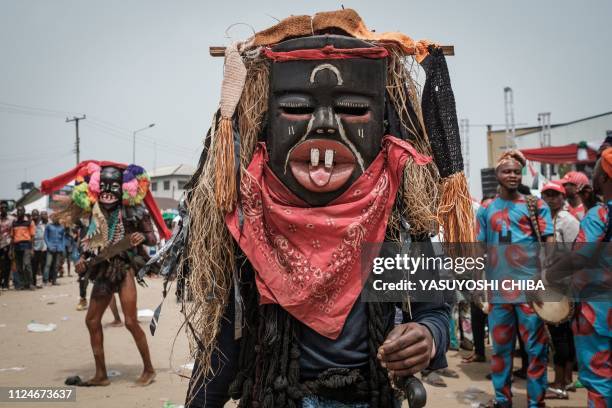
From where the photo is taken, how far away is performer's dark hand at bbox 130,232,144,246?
518 cm

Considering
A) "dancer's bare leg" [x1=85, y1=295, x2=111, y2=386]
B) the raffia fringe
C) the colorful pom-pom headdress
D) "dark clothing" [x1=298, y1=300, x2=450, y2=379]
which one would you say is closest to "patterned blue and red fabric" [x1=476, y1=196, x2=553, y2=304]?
"dark clothing" [x1=298, y1=300, x2=450, y2=379]

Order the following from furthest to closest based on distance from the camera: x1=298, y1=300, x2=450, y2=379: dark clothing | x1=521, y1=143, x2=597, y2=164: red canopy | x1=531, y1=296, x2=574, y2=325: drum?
x1=521, y1=143, x2=597, y2=164: red canopy → x1=531, y1=296, x2=574, y2=325: drum → x1=298, y1=300, x2=450, y2=379: dark clothing

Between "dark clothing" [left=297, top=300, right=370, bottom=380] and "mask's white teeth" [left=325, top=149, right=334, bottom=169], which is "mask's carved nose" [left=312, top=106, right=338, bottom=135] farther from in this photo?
"dark clothing" [left=297, top=300, right=370, bottom=380]

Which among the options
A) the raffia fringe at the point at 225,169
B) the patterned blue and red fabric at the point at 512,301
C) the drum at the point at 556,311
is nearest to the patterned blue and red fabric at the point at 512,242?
the patterned blue and red fabric at the point at 512,301

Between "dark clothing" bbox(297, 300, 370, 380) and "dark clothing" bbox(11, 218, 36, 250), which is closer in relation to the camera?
"dark clothing" bbox(297, 300, 370, 380)

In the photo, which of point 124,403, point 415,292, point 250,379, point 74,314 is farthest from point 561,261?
point 74,314

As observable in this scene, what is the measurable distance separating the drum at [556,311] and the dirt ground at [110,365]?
1.22m

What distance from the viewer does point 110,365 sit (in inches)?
230

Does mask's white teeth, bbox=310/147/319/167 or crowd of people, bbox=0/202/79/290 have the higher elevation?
mask's white teeth, bbox=310/147/319/167

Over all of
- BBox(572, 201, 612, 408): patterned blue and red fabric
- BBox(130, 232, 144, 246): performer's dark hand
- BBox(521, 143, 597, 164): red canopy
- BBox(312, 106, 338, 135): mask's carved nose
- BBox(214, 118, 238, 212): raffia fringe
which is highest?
BBox(521, 143, 597, 164): red canopy

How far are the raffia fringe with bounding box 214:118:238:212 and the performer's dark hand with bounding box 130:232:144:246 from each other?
3.55 m

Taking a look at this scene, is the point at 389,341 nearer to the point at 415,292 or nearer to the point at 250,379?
the point at 415,292

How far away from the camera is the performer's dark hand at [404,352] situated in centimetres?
159

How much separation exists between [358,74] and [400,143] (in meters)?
0.33
